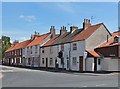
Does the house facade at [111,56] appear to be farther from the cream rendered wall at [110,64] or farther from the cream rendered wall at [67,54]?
the cream rendered wall at [67,54]

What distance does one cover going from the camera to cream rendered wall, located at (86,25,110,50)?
46.8 metres

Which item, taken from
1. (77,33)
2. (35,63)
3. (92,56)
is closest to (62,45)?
(77,33)

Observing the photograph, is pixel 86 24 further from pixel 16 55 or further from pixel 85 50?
pixel 16 55

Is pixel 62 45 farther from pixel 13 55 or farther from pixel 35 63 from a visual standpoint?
pixel 13 55

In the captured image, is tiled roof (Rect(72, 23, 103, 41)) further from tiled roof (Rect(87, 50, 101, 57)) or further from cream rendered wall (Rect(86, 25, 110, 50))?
tiled roof (Rect(87, 50, 101, 57))

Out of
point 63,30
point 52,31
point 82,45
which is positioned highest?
point 52,31

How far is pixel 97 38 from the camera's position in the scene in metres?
47.8

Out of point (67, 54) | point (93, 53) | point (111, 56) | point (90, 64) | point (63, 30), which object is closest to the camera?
point (111, 56)

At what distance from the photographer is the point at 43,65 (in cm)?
6406

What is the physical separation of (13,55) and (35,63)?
24.1 meters

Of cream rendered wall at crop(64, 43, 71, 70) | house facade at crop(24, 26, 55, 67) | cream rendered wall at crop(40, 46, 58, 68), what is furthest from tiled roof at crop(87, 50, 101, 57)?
house facade at crop(24, 26, 55, 67)

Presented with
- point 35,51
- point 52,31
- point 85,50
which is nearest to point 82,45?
point 85,50

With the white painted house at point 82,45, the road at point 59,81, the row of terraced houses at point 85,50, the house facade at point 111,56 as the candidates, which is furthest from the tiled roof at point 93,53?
the road at point 59,81

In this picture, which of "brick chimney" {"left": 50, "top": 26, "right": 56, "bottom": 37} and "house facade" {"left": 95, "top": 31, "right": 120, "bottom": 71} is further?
"brick chimney" {"left": 50, "top": 26, "right": 56, "bottom": 37}
